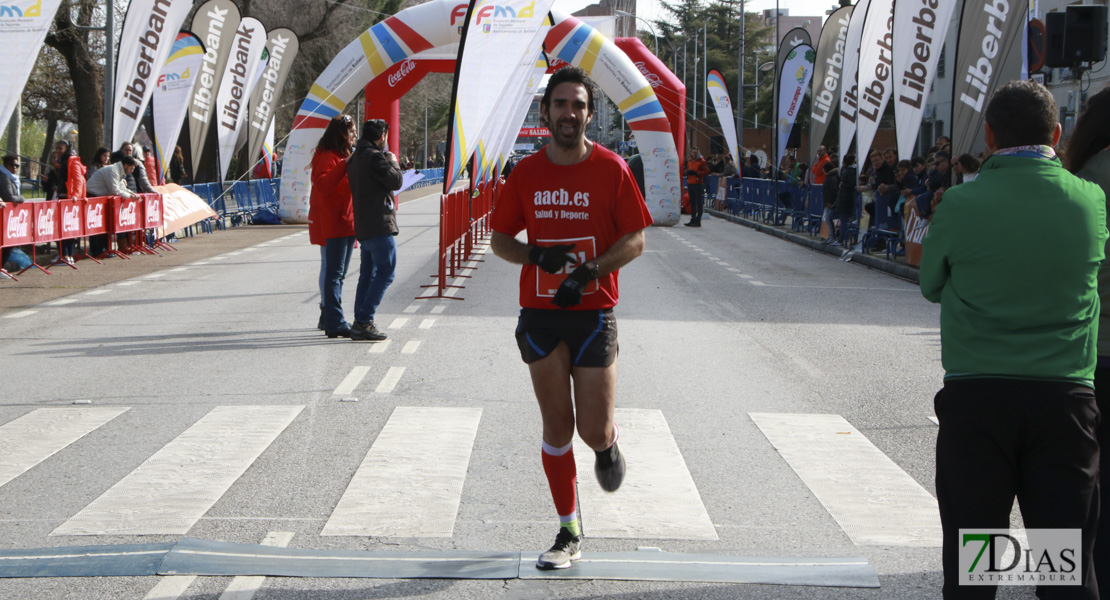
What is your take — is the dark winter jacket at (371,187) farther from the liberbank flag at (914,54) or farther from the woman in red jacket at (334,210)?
the liberbank flag at (914,54)

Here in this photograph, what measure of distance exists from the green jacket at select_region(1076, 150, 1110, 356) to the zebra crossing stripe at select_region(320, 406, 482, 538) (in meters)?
2.65

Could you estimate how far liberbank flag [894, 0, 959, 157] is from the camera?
683 inches

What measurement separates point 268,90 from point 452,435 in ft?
80.2

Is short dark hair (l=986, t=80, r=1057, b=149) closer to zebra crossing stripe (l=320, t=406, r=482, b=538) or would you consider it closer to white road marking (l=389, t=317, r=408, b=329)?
zebra crossing stripe (l=320, t=406, r=482, b=538)

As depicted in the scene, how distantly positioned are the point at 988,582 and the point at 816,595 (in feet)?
2.82

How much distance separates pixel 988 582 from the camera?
3490 millimetres

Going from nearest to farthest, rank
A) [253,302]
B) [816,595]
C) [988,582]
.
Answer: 1. [988,582]
2. [816,595]
3. [253,302]

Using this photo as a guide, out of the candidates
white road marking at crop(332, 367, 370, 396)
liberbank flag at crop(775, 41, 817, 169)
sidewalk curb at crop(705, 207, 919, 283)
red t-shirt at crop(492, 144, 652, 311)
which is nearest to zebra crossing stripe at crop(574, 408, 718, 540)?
red t-shirt at crop(492, 144, 652, 311)

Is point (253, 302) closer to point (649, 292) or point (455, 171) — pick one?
point (455, 171)

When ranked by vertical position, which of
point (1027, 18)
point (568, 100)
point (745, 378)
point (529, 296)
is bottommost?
point (745, 378)

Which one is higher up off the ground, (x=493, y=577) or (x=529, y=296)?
(x=529, y=296)

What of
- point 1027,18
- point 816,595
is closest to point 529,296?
point 816,595

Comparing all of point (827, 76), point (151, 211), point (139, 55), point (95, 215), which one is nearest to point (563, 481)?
point (95, 215)

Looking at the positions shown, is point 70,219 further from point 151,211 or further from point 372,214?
point 372,214
